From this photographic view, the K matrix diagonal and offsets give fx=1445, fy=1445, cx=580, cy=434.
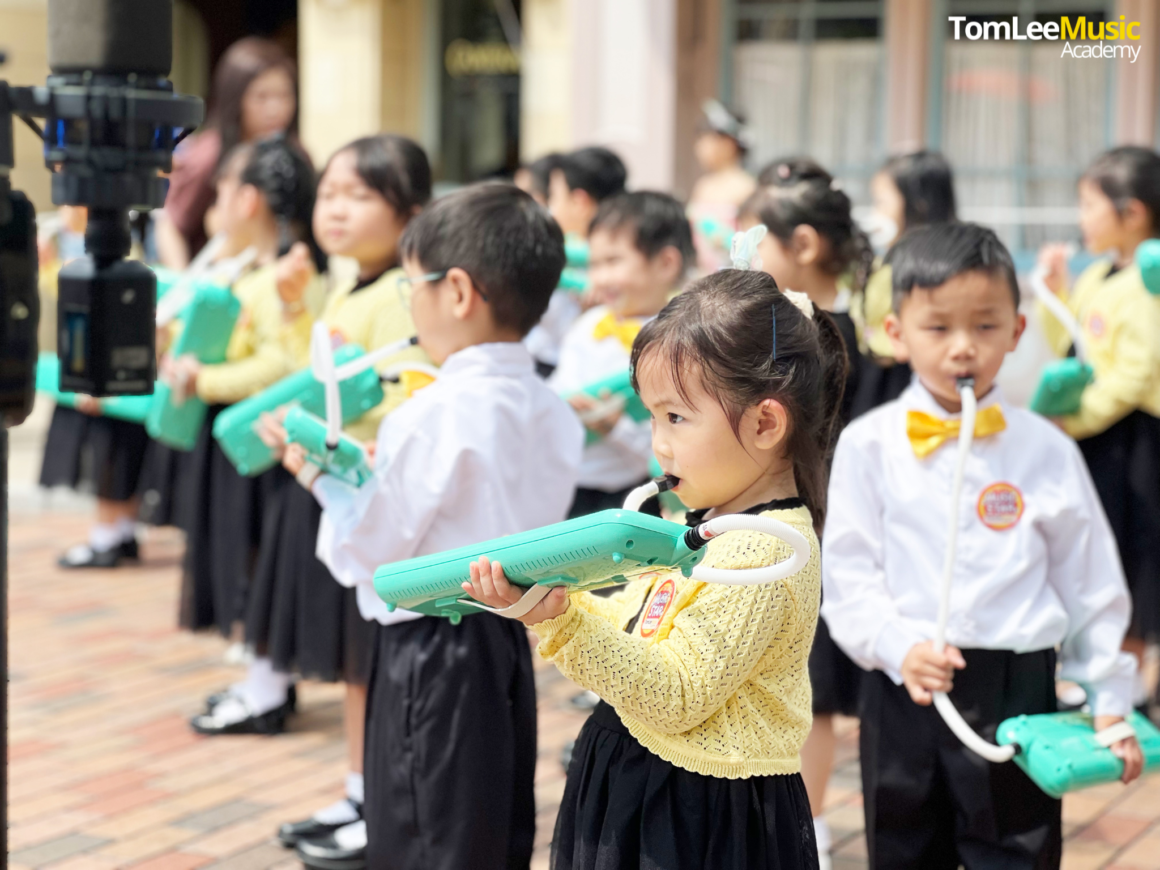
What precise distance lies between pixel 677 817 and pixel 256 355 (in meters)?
2.66

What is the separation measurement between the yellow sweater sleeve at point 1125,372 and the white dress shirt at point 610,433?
122 cm

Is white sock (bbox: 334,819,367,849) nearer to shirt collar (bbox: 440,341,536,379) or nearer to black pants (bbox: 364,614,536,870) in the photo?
black pants (bbox: 364,614,536,870)

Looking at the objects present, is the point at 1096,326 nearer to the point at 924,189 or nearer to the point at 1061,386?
the point at 1061,386

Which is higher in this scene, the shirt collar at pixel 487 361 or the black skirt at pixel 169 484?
the shirt collar at pixel 487 361

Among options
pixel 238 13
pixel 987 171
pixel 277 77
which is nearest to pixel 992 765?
pixel 277 77

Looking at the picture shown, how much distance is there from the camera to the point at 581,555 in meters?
1.58

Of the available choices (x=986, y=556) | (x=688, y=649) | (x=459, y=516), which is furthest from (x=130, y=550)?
(x=688, y=649)

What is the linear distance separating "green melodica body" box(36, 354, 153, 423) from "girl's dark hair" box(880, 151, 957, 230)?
2236mm

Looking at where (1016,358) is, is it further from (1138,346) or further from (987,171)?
(987,171)

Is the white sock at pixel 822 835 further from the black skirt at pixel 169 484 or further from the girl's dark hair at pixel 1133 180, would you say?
the black skirt at pixel 169 484

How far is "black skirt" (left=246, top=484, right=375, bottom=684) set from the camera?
12.3 ft

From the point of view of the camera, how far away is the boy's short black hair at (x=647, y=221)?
3961 millimetres

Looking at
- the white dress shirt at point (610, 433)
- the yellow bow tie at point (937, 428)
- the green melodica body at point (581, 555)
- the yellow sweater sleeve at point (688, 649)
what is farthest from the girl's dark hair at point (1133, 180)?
A: the green melodica body at point (581, 555)

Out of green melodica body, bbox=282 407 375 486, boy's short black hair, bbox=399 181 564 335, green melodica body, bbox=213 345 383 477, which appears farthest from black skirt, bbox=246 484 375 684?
boy's short black hair, bbox=399 181 564 335
